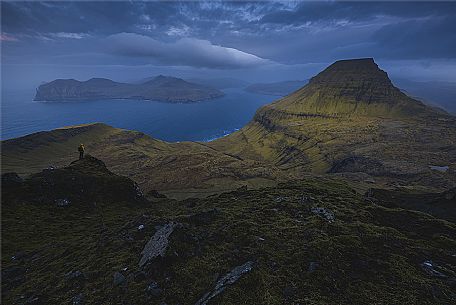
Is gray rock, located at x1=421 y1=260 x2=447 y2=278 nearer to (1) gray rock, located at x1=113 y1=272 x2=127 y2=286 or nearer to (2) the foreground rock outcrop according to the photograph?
(2) the foreground rock outcrop

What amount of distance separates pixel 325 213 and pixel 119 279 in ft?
80.6

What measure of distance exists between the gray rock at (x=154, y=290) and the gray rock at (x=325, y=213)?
21.0 meters

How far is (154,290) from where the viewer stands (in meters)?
18.1

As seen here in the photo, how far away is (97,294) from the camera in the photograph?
19516 millimetres

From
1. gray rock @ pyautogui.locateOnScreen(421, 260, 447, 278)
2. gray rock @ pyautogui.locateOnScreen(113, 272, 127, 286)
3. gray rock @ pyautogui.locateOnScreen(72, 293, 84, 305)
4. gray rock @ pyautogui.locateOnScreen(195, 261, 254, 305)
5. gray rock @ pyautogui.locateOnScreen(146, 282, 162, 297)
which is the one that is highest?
gray rock @ pyautogui.locateOnScreen(195, 261, 254, 305)

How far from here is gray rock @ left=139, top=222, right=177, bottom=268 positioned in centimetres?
2133

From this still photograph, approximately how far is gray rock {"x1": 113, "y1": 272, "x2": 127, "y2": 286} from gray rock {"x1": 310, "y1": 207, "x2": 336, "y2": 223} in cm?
2256

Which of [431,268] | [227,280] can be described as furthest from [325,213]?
[227,280]

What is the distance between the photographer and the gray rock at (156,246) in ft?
70.0

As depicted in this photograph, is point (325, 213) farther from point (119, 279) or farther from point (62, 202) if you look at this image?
point (62, 202)

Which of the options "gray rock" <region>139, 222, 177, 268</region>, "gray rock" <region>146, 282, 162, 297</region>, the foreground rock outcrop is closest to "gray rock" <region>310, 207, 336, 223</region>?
the foreground rock outcrop

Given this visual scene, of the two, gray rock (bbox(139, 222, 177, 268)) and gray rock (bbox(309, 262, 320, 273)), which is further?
gray rock (bbox(139, 222, 177, 268))

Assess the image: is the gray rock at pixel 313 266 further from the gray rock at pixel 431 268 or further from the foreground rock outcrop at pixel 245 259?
the gray rock at pixel 431 268

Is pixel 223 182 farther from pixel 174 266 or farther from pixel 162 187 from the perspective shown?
pixel 174 266
